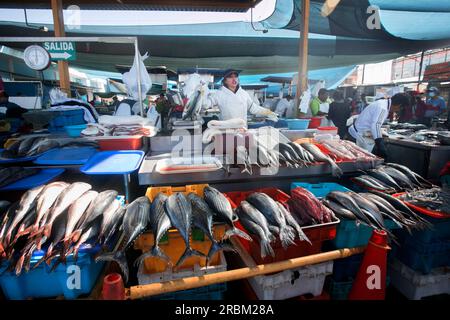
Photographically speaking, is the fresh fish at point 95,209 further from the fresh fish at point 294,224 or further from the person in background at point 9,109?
the person in background at point 9,109

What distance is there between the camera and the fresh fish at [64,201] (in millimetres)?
1717

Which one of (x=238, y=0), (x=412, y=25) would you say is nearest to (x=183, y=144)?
(x=238, y=0)

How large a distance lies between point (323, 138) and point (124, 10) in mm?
6040

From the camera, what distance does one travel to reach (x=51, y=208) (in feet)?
6.14

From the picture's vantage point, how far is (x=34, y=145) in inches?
109

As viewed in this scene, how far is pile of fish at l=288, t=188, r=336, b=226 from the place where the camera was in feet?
6.76

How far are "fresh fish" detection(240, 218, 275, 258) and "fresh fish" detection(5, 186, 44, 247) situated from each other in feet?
5.55

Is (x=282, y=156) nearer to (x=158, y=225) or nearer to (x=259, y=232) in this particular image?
(x=259, y=232)

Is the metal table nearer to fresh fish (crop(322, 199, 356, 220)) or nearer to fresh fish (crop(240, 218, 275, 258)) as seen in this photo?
fresh fish (crop(322, 199, 356, 220))

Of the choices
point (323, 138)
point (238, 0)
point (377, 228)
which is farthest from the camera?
point (238, 0)

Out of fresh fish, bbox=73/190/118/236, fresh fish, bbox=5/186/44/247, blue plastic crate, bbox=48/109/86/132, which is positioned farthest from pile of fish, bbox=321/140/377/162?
blue plastic crate, bbox=48/109/86/132

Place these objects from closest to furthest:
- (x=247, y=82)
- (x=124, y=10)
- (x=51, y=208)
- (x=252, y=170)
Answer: (x=51, y=208), (x=252, y=170), (x=124, y=10), (x=247, y=82)

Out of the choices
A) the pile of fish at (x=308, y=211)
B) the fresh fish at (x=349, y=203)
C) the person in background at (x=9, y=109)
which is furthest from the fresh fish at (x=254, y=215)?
the person in background at (x=9, y=109)

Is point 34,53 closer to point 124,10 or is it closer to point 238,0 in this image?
point 124,10
